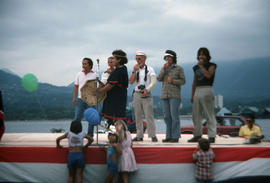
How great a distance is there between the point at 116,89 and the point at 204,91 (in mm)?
1628

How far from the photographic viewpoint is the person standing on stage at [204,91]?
526 cm

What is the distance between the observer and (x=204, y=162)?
4.82 meters

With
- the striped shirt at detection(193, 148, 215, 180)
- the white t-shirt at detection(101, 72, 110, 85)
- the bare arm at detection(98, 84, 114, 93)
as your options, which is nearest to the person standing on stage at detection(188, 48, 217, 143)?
the striped shirt at detection(193, 148, 215, 180)

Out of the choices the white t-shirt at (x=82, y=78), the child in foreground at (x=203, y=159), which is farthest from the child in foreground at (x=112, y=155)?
the white t-shirt at (x=82, y=78)

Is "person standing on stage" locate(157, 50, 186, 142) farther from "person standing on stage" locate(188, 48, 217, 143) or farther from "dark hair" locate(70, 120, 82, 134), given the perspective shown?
"dark hair" locate(70, 120, 82, 134)

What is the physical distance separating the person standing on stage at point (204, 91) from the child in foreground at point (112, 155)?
5.38ft

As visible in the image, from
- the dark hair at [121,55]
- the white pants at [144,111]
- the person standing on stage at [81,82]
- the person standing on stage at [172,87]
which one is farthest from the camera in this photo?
the person standing on stage at [81,82]

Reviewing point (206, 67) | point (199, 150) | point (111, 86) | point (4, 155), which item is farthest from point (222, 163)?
point (4, 155)

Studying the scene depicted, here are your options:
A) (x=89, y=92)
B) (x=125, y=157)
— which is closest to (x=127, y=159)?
(x=125, y=157)

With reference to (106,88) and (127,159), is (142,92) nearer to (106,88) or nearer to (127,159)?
(106,88)

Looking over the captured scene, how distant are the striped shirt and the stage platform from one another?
0.22m

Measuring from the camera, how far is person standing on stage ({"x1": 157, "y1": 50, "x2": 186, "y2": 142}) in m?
5.58

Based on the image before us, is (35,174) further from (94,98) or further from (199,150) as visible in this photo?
(199,150)

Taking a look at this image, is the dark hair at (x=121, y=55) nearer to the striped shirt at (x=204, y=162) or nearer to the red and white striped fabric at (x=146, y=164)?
the red and white striped fabric at (x=146, y=164)
